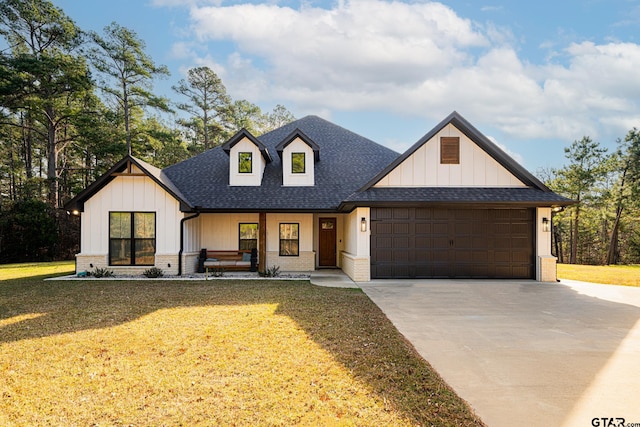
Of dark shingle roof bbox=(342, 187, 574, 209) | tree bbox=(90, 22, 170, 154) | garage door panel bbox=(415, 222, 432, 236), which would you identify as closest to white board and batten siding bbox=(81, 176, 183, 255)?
dark shingle roof bbox=(342, 187, 574, 209)

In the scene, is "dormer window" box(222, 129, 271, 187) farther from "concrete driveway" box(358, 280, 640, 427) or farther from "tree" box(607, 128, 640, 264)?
"tree" box(607, 128, 640, 264)

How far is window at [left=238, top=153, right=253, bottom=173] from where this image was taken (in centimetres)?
1551

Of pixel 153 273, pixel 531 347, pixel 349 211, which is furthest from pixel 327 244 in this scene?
pixel 531 347

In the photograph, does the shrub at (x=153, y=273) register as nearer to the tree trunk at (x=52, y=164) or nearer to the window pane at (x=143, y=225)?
the window pane at (x=143, y=225)

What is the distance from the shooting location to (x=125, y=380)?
13.5ft

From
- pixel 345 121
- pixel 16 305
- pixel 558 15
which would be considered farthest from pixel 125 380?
pixel 345 121

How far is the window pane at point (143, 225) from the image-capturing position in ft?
44.5

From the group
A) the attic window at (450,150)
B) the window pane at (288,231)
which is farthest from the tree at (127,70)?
the attic window at (450,150)

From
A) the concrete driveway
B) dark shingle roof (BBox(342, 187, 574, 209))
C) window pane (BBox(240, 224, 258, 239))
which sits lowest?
the concrete driveway

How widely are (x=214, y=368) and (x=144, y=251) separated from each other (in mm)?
10743

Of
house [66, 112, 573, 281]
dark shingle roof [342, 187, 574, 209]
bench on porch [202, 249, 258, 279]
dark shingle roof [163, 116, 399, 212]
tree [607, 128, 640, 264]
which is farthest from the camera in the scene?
tree [607, 128, 640, 264]

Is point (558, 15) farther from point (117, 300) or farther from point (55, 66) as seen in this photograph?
point (55, 66)

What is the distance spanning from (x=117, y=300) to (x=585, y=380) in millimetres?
9654

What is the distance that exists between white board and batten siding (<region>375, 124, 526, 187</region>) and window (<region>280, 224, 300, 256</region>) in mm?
4474
